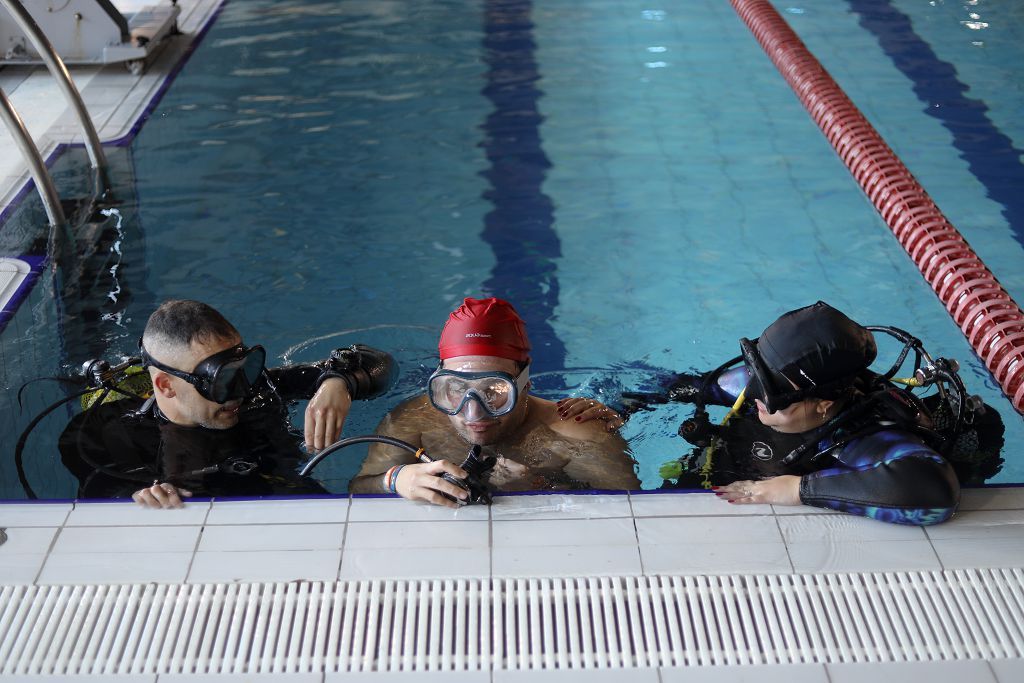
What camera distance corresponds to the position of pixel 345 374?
11.5ft

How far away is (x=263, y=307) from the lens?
16.6 feet

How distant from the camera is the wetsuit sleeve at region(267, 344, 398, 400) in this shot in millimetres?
3566

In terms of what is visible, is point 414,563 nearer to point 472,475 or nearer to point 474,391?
point 472,475

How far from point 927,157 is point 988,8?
10.8 feet

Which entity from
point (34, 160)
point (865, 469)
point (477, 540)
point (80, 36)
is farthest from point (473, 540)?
point (80, 36)

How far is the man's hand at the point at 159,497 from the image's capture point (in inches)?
112

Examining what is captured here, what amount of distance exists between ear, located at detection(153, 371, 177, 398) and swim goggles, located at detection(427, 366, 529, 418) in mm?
871

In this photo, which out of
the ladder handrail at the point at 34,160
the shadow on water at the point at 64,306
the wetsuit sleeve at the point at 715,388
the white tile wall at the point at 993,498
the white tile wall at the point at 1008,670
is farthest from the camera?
the ladder handrail at the point at 34,160

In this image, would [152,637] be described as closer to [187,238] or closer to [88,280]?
[88,280]

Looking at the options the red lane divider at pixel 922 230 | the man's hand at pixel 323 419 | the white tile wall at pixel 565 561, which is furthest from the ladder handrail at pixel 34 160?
the red lane divider at pixel 922 230

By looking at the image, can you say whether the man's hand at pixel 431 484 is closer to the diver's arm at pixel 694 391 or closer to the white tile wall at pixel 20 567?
the white tile wall at pixel 20 567

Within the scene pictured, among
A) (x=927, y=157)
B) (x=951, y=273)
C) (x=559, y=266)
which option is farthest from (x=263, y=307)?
(x=927, y=157)

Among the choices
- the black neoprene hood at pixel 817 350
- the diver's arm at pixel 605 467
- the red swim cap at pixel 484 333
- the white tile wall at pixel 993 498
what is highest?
the black neoprene hood at pixel 817 350

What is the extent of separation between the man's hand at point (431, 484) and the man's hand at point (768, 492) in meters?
0.77
